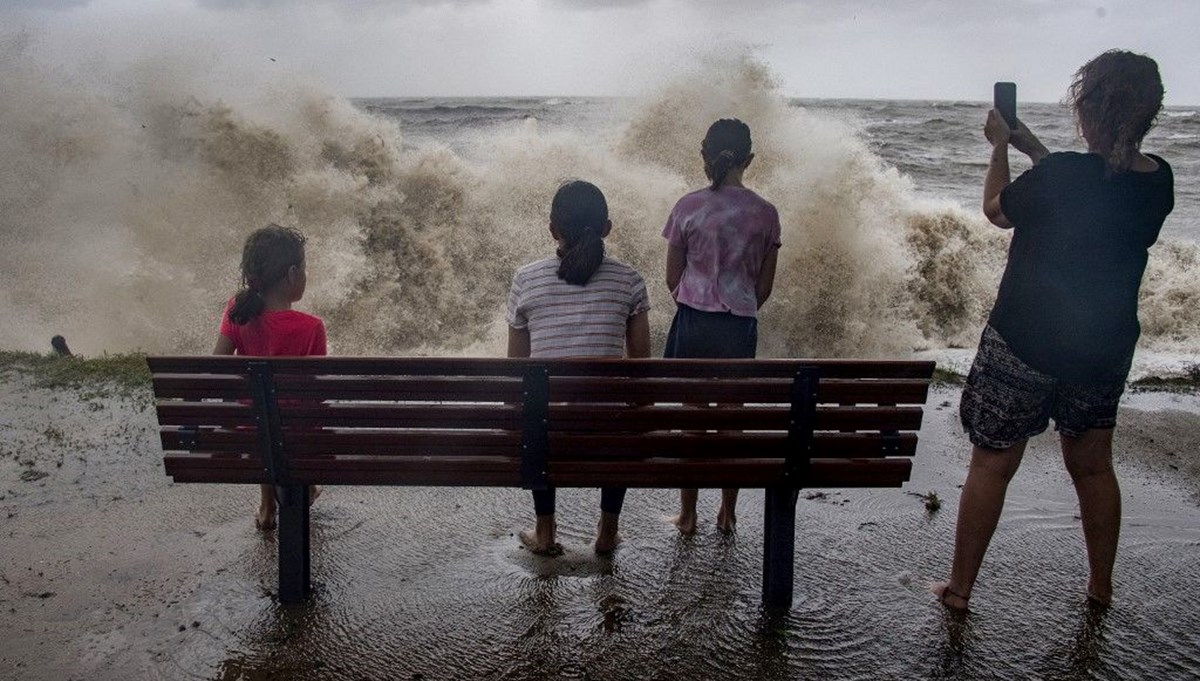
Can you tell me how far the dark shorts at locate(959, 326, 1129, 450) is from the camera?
284cm

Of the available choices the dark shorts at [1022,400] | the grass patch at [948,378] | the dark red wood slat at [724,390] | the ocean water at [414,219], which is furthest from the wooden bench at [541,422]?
the ocean water at [414,219]

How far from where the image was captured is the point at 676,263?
11.5ft

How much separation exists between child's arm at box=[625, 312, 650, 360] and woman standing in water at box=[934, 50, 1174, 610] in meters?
1.16

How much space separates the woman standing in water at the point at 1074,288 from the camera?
105 inches

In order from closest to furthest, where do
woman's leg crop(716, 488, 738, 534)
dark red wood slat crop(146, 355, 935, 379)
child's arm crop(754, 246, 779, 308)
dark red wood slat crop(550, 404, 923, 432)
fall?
dark red wood slat crop(146, 355, 935, 379) < dark red wood slat crop(550, 404, 923, 432) < child's arm crop(754, 246, 779, 308) < woman's leg crop(716, 488, 738, 534)

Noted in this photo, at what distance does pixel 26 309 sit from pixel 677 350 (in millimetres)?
9601

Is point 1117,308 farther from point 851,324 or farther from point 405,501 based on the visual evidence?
point 851,324

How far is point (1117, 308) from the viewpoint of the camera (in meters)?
2.76

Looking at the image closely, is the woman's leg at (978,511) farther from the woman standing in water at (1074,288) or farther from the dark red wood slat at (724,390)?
the dark red wood slat at (724,390)

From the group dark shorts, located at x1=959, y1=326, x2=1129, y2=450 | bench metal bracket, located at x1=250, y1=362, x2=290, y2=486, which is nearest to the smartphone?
dark shorts, located at x1=959, y1=326, x2=1129, y2=450

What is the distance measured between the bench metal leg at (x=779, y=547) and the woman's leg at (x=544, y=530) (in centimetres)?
88

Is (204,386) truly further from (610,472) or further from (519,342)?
(610,472)

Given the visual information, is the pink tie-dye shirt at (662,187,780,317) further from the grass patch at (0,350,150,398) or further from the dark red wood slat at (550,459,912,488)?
the grass patch at (0,350,150,398)

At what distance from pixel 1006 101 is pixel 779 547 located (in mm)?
1700
